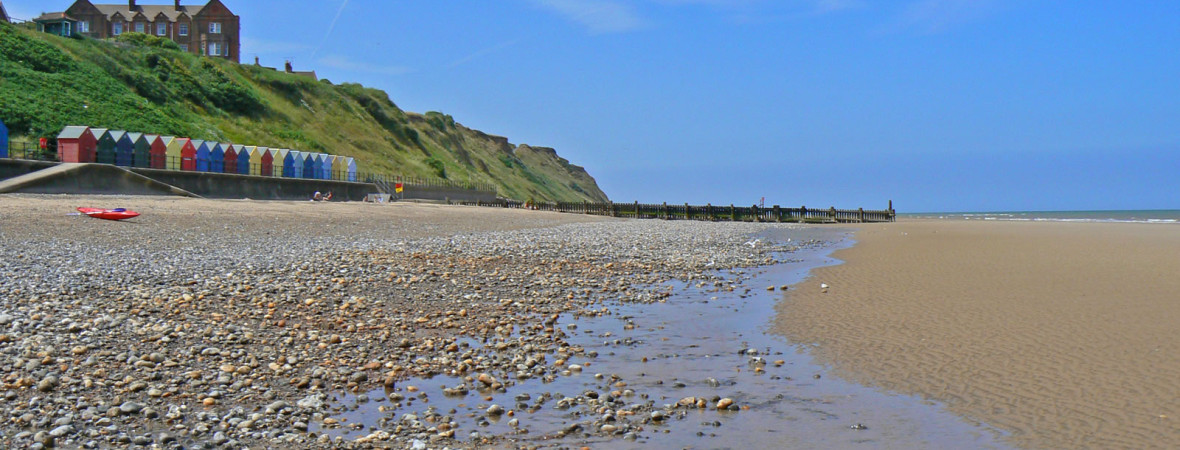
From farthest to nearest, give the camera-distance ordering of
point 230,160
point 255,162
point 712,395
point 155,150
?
1. point 255,162
2. point 230,160
3. point 155,150
4. point 712,395

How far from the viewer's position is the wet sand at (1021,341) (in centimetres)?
576

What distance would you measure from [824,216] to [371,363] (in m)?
63.1

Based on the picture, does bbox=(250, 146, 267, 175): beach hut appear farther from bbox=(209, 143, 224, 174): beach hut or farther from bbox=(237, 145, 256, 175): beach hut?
bbox=(209, 143, 224, 174): beach hut

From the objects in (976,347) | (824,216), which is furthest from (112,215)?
(824,216)

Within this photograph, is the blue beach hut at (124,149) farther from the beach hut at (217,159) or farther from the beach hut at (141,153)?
the beach hut at (217,159)

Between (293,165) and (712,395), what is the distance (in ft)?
166

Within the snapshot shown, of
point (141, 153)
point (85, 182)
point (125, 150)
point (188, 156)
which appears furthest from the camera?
point (188, 156)

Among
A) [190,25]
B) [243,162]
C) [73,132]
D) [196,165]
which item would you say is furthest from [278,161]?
[190,25]

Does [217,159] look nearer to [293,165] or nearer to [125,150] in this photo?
[125,150]

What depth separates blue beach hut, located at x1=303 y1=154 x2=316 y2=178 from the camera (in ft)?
177

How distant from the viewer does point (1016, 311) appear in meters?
10.5

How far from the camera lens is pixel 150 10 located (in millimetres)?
102062

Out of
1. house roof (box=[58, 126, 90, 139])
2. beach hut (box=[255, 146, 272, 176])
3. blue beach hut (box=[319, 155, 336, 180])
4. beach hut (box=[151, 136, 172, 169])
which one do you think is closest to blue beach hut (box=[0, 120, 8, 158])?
house roof (box=[58, 126, 90, 139])

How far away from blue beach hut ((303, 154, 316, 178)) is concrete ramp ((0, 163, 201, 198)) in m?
17.4
